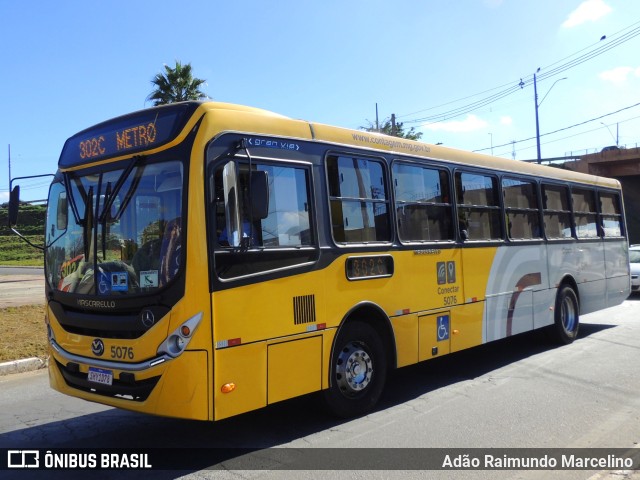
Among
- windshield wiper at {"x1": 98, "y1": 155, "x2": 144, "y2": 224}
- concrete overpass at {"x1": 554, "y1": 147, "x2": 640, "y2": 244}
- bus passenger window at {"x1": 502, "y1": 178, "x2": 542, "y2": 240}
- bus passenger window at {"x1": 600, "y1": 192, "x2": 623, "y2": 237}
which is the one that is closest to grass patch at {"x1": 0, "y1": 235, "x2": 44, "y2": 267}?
concrete overpass at {"x1": 554, "y1": 147, "x2": 640, "y2": 244}

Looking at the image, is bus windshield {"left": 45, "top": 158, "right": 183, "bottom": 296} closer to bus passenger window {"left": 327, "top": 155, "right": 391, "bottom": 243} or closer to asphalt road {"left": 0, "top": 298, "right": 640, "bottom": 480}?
asphalt road {"left": 0, "top": 298, "right": 640, "bottom": 480}

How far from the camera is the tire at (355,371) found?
5.78 m

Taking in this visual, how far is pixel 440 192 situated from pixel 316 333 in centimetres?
309

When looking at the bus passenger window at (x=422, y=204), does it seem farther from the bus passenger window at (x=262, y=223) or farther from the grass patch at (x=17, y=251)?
the grass patch at (x=17, y=251)

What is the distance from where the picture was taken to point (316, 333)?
5492mm

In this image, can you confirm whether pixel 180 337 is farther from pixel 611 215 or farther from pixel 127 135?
pixel 611 215

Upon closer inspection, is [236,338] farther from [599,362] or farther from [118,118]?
[599,362]

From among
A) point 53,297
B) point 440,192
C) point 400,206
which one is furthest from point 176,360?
point 440,192

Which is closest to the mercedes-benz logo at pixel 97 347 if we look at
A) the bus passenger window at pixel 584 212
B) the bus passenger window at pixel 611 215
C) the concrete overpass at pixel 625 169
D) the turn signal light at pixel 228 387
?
the turn signal light at pixel 228 387

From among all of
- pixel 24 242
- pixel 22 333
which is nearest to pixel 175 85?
pixel 22 333

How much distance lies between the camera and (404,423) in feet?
19.0

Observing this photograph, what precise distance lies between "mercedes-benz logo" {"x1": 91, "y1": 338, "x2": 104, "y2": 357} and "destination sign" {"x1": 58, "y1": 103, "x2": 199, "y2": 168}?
169 cm

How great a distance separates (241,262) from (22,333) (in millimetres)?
7742

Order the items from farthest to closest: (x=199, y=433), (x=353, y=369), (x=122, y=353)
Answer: (x=353, y=369)
(x=199, y=433)
(x=122, y=353)
